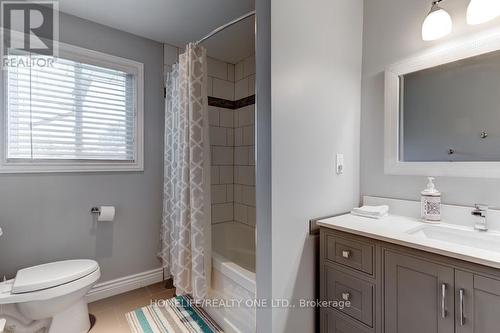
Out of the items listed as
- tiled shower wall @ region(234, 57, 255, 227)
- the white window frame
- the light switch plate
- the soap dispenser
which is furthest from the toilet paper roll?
the soap dispenser

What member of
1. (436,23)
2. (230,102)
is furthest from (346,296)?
(230,102)

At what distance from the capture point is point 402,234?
105 centimetres

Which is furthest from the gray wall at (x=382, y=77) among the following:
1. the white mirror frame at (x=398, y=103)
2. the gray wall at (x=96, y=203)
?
the gray wall at (x=96, y=203)

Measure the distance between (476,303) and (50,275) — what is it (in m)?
2.16

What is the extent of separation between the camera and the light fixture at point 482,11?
106 cm

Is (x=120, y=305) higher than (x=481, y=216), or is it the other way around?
(x=481, y=216)

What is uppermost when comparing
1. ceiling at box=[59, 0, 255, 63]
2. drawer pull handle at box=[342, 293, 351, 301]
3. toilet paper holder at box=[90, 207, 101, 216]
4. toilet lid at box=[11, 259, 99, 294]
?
ceiling at box=[59, 0, 255, 63]

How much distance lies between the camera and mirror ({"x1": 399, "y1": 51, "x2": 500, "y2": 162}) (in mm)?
1140

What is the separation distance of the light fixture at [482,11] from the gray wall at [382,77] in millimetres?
73

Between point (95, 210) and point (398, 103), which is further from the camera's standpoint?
point (95, 210)

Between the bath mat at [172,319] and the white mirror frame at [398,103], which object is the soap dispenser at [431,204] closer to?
the white mirror frame at [398,103]

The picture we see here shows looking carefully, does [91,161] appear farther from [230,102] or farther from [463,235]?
[463,235]

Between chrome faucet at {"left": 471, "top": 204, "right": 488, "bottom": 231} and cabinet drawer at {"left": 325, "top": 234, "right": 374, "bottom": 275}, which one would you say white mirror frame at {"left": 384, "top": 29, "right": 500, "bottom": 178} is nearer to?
chrome faucet at {"left": 471, "top": 204, "right": 488, "bottom": 231}

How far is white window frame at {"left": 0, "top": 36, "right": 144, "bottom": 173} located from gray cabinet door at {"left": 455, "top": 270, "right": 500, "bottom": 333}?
Answer: 7.53 feet
